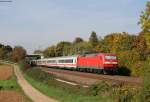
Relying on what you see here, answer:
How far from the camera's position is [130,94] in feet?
55.1

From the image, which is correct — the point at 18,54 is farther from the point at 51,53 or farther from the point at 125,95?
the point at 125,95

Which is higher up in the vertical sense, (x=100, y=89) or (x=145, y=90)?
(x=145, y=90)

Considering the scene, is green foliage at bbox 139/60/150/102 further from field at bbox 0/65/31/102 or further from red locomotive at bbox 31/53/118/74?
red locomotive at bbox 31/53/118/74

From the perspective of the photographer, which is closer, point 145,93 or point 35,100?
point 145,93

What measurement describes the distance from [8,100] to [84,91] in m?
6.11

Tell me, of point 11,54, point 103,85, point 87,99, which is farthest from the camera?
point 11,54

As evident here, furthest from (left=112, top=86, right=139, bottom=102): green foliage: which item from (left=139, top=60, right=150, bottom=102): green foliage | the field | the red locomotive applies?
the red locomotive

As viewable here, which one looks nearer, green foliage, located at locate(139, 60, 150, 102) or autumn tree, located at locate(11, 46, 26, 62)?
green foliage, located at locate(139, 60, 150, 102)

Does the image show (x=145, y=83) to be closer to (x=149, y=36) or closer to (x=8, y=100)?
(x=8, y=100)

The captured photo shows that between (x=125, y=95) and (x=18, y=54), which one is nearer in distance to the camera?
(x=125, y=95)

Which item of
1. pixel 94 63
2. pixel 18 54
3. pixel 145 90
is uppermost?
pixel 18 54

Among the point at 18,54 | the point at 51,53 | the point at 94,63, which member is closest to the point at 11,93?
the point at 94,63

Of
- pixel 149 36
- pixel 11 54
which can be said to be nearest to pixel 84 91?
pixel 149 36

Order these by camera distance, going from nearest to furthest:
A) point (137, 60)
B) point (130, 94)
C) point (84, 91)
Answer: point (130, 94)
point (84, 91)
point (137, 60)
